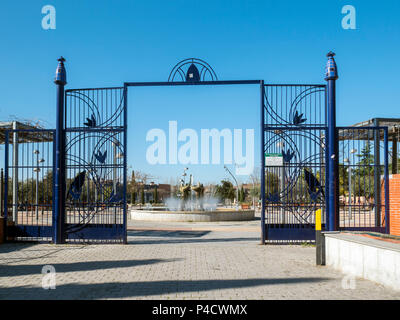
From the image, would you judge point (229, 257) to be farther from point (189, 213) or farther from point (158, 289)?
point (189, 213)

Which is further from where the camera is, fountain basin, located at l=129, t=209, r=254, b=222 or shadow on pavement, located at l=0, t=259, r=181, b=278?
fountain basin, located at l=129, t=209, r=254, b=222

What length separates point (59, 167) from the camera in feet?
40.1

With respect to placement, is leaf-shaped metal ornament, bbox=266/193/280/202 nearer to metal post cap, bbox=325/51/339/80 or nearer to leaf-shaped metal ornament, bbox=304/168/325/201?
leaf-shaped metal ornament, bbox=304/168/325/201

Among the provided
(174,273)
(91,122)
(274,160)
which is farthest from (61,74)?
(174,273)

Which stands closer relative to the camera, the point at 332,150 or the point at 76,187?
the point at 332,150

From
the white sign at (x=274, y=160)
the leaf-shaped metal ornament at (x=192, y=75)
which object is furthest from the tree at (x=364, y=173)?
the leaf-shaped metal ornament at (x=192, y=75)

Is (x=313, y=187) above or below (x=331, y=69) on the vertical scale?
below

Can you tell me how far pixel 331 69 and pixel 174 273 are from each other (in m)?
7.70

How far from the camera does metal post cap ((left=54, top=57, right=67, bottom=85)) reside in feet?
40.3

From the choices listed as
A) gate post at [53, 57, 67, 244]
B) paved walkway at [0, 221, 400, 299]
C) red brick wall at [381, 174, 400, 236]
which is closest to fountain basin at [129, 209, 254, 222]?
paved walkway at [0, 221, 400, 299]

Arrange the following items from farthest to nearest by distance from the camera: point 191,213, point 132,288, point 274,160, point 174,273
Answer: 1. point 191,213
2. point 274,160
3. point 174,273
4. point 132,288

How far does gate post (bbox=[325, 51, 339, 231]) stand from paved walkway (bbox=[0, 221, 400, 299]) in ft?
4.01

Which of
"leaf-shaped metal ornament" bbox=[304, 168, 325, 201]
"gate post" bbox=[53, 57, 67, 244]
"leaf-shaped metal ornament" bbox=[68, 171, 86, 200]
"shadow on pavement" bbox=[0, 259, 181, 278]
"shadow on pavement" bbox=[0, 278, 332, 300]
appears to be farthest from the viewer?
"leaf-shaped metal ornament" bbox=[68, 171, 86, 200]

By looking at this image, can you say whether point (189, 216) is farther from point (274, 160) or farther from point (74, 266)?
point (74, 266)
